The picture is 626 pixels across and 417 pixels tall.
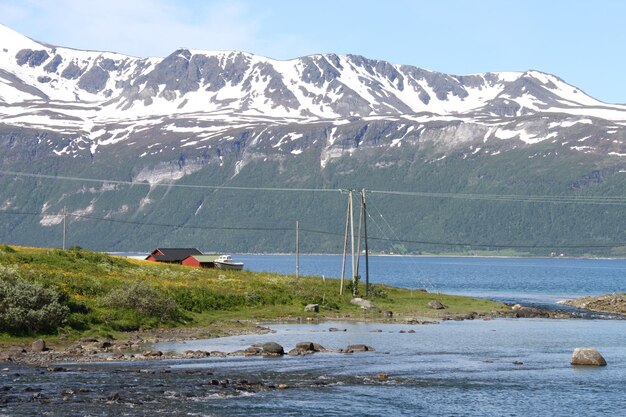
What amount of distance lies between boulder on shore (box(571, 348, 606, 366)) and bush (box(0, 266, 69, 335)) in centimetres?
3618

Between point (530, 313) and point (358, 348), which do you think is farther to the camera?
point (530, 313)

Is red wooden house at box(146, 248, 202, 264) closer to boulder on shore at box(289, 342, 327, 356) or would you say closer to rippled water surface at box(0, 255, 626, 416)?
rippled water surface at box(0, 255, 626, 416)

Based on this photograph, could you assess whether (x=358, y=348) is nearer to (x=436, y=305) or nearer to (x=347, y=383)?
(x=347, y=383)

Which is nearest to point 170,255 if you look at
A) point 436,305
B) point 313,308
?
point 436,305

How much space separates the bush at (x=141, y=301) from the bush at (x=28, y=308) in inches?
293

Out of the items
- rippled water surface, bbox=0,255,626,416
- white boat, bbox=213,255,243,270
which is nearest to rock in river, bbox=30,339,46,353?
rippled water surface, bbox=0,255,626,416

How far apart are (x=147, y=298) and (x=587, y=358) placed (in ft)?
116

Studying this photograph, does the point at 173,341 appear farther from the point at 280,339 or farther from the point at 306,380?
the point at 306,380

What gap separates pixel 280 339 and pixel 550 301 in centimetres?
7662

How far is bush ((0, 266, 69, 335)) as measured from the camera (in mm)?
69750

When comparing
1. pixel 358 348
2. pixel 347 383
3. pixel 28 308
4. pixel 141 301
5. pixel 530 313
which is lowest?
pixel 347 383

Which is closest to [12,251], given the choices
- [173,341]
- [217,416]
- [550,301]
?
[173,341]

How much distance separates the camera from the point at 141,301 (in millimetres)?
81250

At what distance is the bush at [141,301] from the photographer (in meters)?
81.1
